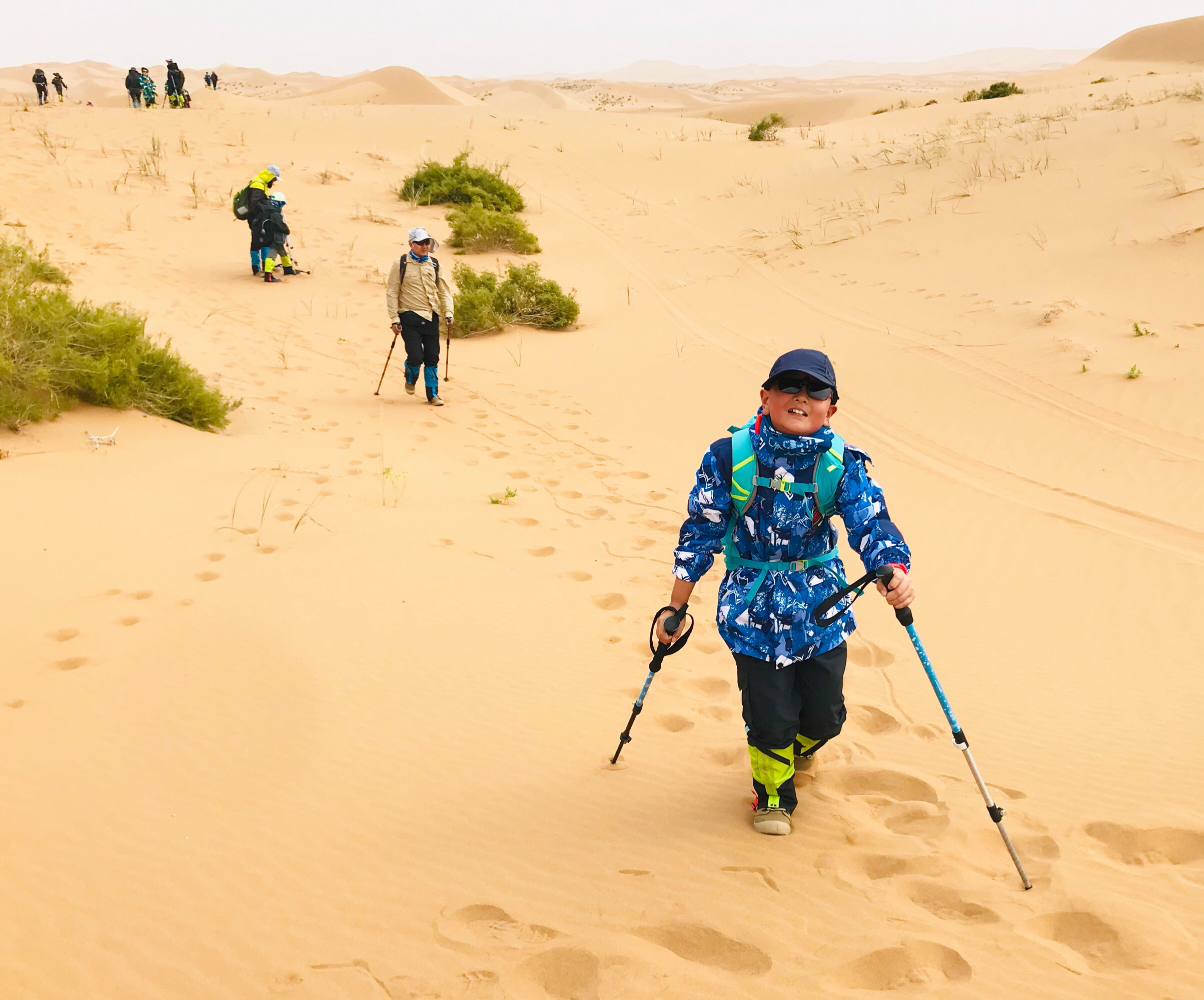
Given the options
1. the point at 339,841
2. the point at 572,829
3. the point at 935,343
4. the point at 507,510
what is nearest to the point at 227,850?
the point at 339,841

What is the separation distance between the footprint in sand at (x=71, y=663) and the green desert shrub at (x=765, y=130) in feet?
81.9

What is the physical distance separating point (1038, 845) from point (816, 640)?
111 centimetres

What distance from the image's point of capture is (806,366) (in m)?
2.75

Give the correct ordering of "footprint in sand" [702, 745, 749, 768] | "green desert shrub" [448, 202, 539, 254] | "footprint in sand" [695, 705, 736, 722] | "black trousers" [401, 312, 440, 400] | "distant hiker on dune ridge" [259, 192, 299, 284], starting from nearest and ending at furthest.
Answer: "footprint in sand" [702, 745, 749, 768] < "footprint in sand" [695, 705, 736, 722] < "black trousers" [401, 312, 440, 400] < "distant hiker on dune ridge" [259, 192, 299, 284] < "green desert shrub" [448, 202, 539, 254]

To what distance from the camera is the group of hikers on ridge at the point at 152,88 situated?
94.8 ft

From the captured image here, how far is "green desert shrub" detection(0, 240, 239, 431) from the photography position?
272 inches

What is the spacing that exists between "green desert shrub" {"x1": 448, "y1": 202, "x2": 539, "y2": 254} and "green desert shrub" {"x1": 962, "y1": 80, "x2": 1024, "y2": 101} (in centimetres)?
1836

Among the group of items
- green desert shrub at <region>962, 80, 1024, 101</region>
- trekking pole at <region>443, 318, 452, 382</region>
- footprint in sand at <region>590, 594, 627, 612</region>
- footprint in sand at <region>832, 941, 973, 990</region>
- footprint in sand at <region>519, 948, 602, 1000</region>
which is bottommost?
footprint in sand at <region>519, 948, 602, 1000</region>

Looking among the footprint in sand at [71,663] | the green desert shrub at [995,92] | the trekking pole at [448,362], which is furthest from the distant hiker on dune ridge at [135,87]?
the footprint in sand at [71,663]

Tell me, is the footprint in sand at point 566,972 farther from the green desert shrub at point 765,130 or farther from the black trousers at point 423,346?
the green desert shrub at point 765,130

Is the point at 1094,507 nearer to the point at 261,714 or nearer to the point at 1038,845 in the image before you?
the point at 1038,845

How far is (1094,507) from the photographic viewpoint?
705cm

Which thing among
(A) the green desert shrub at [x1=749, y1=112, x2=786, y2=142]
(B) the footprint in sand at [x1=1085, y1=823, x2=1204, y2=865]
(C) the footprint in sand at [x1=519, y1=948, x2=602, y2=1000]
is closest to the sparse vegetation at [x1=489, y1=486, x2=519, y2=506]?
(C) the footprint in sand at [x1=519, y1=948, x2=602, y2=1000]

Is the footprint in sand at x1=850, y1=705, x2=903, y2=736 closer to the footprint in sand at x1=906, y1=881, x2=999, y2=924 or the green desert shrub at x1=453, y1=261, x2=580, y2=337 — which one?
the footprint in sand at x1=906, y1=881, x2=999, y2=924
